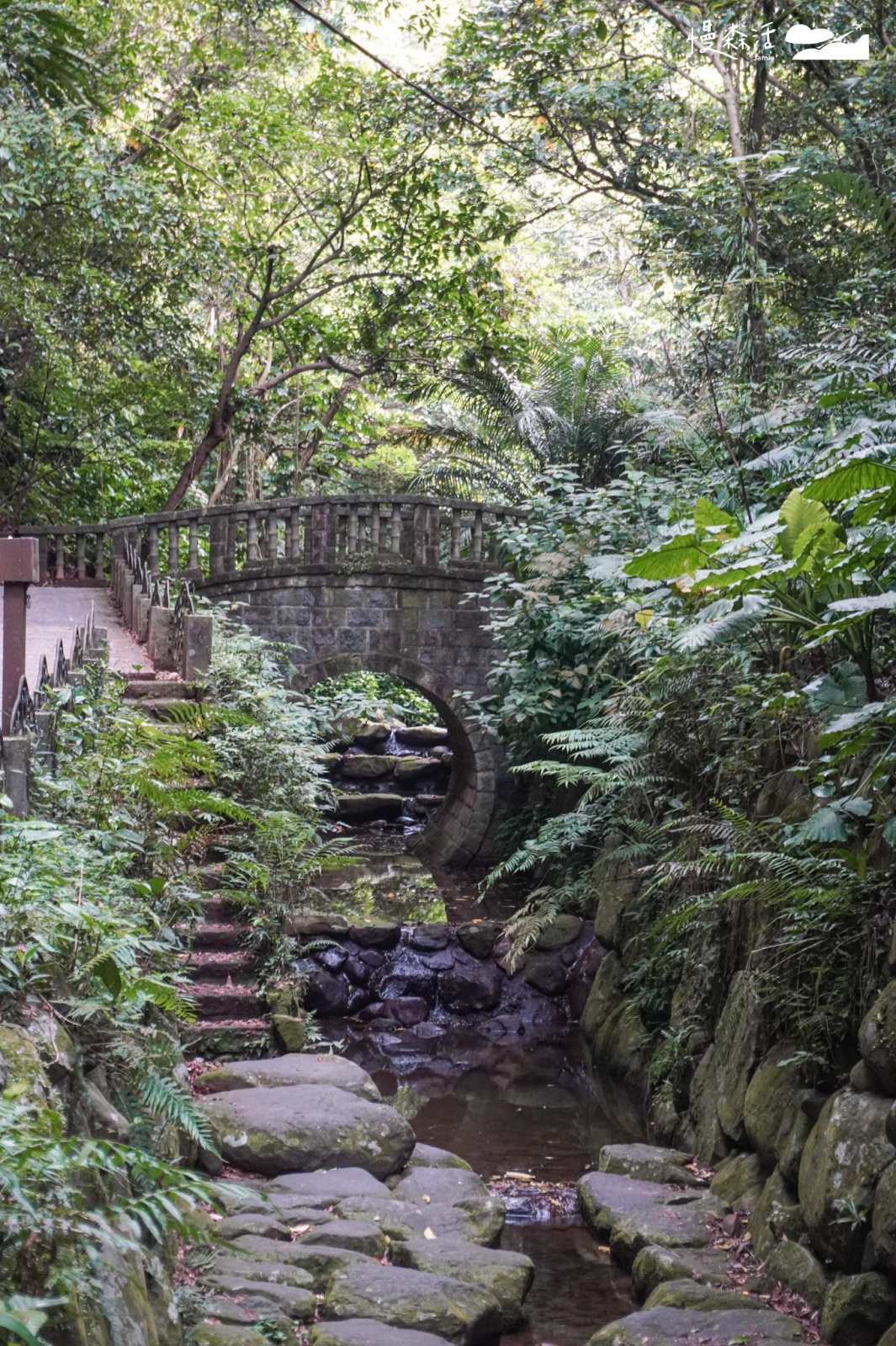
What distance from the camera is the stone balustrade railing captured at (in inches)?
577

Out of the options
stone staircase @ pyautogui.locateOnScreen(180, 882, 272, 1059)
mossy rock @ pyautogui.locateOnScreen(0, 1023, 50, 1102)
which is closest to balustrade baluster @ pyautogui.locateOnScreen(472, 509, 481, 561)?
stone staircase @ pyautogui.locateOnScreen(180, 882, 272, 1059)

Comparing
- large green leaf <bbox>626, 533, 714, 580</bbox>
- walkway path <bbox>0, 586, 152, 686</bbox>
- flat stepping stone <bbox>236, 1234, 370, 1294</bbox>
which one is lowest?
flat stepping stone <bbox>236, 1234, 370, 1294</bbox>

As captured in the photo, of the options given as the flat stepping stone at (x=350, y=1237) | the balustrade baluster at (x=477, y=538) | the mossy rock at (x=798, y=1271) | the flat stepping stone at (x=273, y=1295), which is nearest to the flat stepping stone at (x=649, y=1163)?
the mossy rock at (x=798, y=1271)

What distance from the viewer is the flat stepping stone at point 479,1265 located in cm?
582

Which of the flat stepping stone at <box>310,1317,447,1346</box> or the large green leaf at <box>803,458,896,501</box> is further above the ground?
the large green leaf at <box>803,458,896,501</box>

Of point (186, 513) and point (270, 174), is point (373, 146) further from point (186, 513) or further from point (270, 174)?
point (186, 513)

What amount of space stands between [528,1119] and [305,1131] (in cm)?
326

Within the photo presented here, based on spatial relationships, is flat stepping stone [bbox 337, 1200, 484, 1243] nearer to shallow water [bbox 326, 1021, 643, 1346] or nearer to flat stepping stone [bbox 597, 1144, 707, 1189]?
shallow water [bbox 326, 1021, 643, 1346]

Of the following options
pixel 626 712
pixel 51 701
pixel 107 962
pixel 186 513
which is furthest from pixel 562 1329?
pixel 186 513

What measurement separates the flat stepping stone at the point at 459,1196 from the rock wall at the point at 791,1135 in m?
1.24

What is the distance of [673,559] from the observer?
21.6 feet

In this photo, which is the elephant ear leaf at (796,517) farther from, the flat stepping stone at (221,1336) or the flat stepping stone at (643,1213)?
the flat stepping stone at (221,1336)

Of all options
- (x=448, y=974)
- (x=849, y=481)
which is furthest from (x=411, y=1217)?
(x=448, y=974)

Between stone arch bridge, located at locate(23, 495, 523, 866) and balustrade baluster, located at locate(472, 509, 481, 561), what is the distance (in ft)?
0.04
